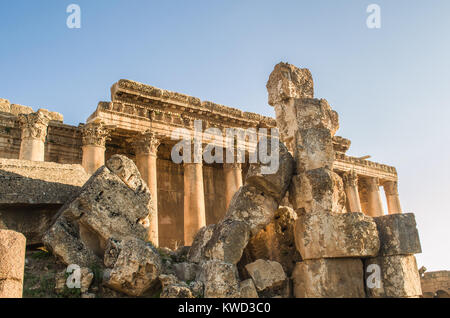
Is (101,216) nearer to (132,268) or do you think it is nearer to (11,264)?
(132,268)

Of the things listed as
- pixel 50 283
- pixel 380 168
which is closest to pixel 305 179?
pixel 50 283

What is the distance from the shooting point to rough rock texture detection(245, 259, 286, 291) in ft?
18.0

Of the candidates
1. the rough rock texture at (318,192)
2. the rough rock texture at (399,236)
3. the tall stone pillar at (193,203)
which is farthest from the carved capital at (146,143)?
the rough rock texture at (399,236)

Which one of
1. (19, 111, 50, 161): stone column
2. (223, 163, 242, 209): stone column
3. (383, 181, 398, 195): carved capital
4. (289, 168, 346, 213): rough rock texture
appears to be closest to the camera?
(289, 168, 346, 213): rough rock texture

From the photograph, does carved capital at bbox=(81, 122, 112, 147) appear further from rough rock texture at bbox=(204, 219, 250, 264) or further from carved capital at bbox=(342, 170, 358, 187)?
carved capital at bbox=(342, 170, 358, 187)

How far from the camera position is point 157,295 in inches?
192

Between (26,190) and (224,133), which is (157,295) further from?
(224,133)

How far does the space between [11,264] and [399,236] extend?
4971 millimetres

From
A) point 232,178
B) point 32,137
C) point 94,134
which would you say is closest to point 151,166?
point 94,134

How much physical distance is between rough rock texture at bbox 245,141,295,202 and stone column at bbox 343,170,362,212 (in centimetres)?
1664

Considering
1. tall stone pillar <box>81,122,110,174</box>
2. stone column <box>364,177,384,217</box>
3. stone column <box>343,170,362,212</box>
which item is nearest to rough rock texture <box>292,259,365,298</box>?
tall stone pillar <box>81,122,110,174</box>
